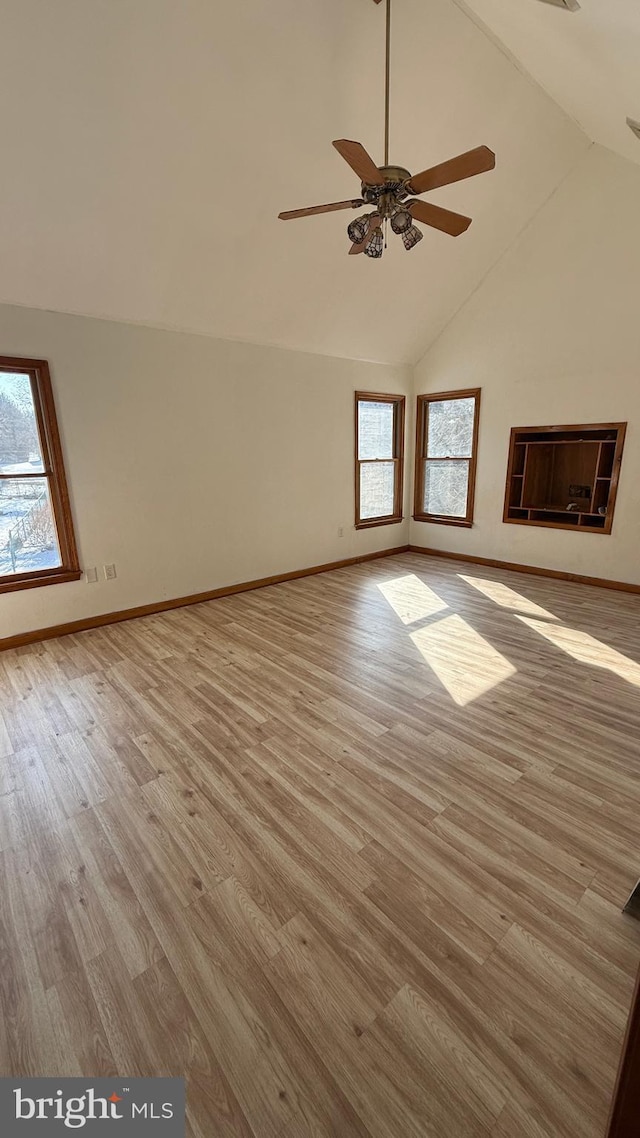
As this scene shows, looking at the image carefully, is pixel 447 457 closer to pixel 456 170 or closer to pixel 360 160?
pixel 456 170

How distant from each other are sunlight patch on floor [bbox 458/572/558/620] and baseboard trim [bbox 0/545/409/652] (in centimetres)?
167

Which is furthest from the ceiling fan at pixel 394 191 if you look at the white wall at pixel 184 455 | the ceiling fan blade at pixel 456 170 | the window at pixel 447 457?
the window at pixel 447 457

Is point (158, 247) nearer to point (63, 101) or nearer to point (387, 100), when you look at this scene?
point (63, 101)

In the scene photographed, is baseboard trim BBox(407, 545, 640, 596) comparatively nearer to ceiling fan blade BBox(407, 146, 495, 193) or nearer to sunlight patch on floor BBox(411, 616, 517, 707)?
sunlight patch on floor BBox(411, 616, 517, 707)

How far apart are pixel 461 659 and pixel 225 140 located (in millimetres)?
3757

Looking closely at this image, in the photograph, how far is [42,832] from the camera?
190 cm

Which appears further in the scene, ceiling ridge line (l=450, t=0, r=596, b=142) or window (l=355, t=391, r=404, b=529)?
window (l=355, t=391, r=404, b=529)

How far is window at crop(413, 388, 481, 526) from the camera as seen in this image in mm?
5867

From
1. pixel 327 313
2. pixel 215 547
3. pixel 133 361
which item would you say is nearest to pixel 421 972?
pixel 215 547

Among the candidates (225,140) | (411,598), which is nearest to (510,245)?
(225,140)

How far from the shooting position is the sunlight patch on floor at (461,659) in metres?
2.94

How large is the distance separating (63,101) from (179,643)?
11.0ft

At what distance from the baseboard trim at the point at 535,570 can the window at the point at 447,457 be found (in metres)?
0.44

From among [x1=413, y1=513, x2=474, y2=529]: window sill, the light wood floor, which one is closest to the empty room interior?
the light wood floor
